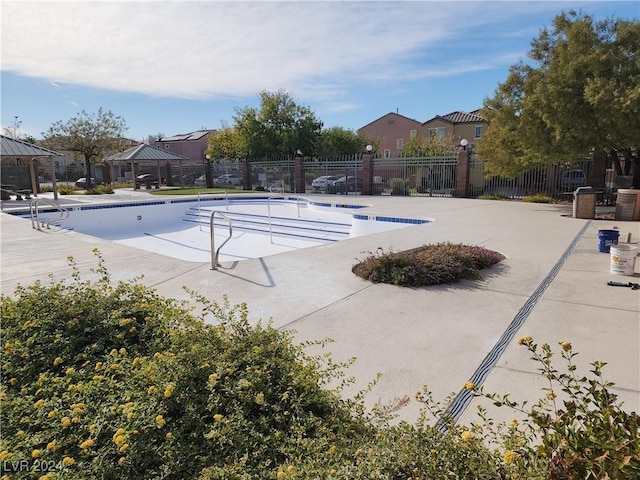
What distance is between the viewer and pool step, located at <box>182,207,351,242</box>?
40.4ft

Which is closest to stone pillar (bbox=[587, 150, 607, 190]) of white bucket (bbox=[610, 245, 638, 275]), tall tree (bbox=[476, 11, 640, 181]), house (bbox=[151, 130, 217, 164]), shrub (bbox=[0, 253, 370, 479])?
tall tree (bbox=[476, 11, 640, 181])

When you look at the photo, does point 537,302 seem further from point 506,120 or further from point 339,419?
point 506,120

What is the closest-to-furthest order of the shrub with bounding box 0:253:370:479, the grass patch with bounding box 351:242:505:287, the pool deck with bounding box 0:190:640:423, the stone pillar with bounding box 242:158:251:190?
the shrub with bounding box 0:253:370:479, the pool deck with bounding box 0:190:640:423, the grass patch with bounding box 351:242:505:287, the stone pillar with bounding box 242:158:251:190

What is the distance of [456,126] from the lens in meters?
39.6

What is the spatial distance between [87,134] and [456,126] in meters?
31.9

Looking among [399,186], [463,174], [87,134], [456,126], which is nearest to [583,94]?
[463,174]

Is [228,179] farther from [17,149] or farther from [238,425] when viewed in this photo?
[238,425]

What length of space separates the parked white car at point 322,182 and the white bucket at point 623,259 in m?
18.9

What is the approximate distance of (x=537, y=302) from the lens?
14.0 feet

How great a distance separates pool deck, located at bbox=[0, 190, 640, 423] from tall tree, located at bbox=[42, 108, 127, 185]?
69.8 ft

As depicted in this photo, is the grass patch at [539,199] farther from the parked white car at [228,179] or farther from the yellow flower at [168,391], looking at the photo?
the parked white car at [228,179]

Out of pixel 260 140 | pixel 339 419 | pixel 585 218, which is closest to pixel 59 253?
pixel 339 419

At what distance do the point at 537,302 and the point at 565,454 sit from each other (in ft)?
10.8

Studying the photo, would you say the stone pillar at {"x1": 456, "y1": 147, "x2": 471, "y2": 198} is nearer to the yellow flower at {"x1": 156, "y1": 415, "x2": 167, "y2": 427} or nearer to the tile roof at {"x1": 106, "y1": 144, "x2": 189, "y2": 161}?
the tile roof at {"x1": 106, "y1": 144, "x2": 189, "y2": 161}
